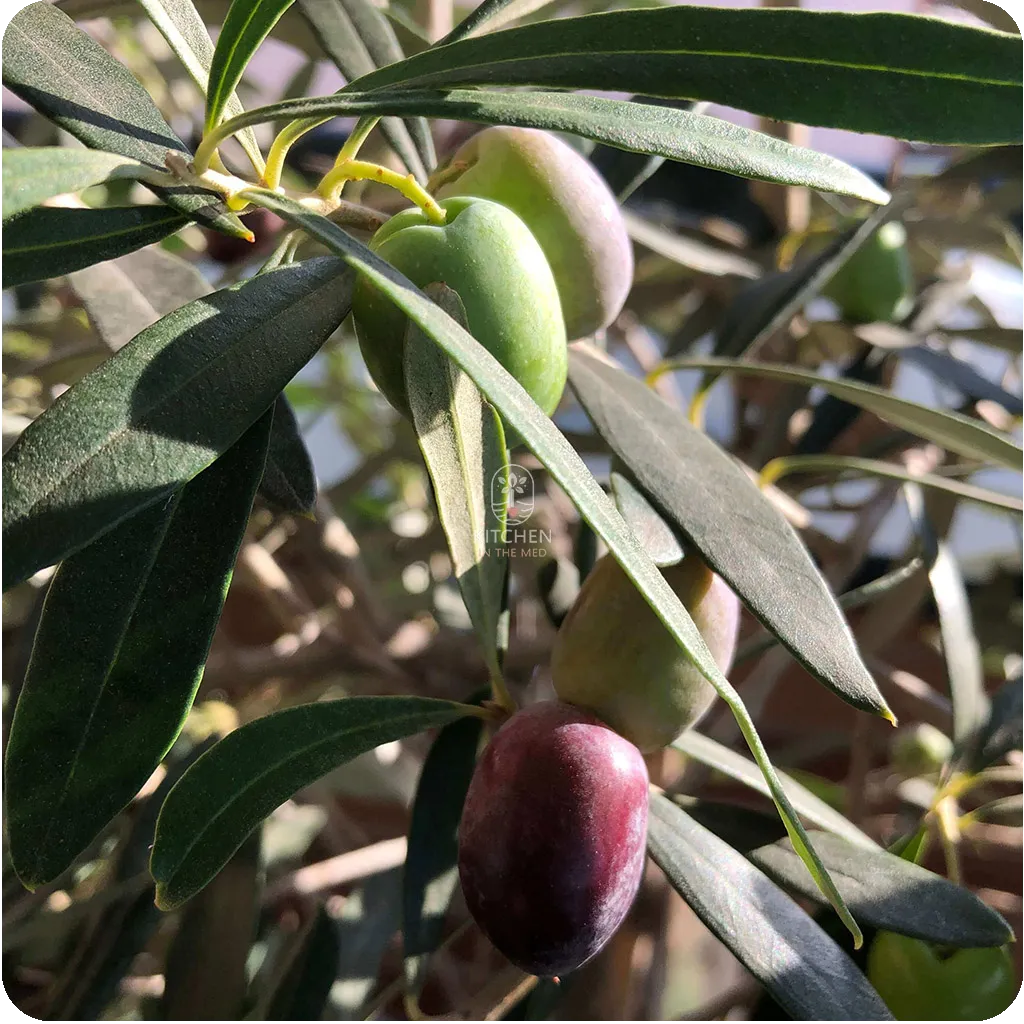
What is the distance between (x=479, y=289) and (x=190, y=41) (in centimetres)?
19

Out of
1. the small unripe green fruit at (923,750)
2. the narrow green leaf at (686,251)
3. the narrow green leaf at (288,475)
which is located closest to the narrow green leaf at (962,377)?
the narrow green leaf at (686,251)

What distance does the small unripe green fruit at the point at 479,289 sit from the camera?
0.40 m

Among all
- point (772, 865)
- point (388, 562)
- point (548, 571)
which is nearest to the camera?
point (772, 865)

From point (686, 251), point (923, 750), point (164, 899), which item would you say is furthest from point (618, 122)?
point (923, 750)

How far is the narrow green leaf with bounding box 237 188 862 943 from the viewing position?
0.29m

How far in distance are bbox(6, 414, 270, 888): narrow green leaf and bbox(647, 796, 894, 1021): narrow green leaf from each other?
285mm

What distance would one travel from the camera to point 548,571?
68cm

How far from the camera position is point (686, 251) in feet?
2.81

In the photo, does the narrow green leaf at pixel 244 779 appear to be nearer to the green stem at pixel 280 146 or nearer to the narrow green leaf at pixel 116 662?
the narrow green leaf at pixel 116 662

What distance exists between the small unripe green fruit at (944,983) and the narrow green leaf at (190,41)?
1.93 ft

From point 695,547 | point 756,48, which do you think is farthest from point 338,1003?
point 756,48

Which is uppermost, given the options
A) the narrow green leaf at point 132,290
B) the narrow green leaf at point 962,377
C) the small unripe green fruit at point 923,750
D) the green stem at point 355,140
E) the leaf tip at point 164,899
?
the green stem at point 355,140

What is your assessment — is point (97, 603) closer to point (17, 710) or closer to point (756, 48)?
point (17, 710)

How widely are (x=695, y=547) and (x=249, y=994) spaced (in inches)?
24.0
